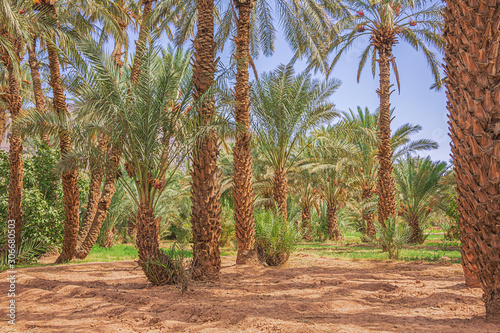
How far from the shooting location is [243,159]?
32.9ft

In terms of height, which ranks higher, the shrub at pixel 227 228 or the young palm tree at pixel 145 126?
the young palm tree at pixel 145 126

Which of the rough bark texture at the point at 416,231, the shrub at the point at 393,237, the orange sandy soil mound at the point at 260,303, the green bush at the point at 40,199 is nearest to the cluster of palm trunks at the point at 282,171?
the orange sandy soil mound at the point at 260,303

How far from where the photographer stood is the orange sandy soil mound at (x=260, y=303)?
441 cm

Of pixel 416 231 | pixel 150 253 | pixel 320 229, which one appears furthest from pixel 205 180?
pixel 320 229

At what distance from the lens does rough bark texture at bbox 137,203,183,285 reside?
692 cm

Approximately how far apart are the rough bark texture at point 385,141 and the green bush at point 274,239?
19.7 ft

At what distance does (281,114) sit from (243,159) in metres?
2.58

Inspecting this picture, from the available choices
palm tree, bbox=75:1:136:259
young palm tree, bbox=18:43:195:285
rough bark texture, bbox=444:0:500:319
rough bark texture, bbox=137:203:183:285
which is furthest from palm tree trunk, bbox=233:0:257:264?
rough bark texture, bbox=444:0:500:319

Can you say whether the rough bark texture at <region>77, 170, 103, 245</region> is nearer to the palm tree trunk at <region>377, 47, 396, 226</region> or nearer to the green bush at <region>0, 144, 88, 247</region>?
the green bush at <region>0, 144, 88, 247</region>

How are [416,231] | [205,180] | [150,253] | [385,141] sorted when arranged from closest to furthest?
[150,253] < [205,180] < [385,141] < [416,231]

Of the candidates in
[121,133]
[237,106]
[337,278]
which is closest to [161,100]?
[121,133]

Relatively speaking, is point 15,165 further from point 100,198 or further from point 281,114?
point 281,114

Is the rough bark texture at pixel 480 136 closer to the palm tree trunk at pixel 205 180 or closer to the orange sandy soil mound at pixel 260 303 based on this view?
the orange sandy soil mound at pixel 260 303

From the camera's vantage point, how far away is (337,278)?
302 inches
